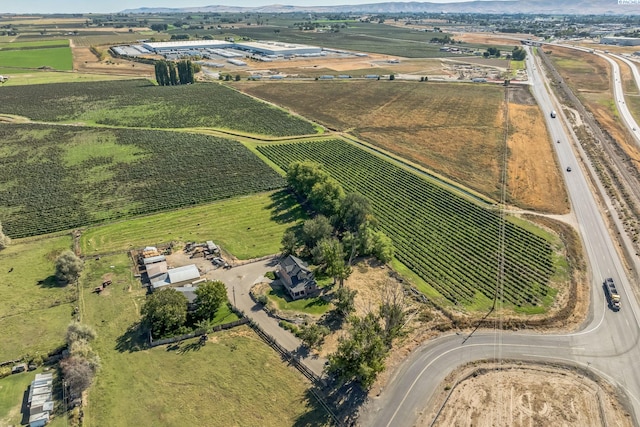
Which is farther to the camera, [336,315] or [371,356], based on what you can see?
[336,315]

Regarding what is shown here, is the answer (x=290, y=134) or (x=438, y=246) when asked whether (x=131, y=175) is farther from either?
(x=438, y=246)

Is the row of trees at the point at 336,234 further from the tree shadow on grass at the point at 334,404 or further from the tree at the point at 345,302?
the tree shadow on grass at the point at 334,404

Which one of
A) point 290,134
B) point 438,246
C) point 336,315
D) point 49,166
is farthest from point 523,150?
point 49,166

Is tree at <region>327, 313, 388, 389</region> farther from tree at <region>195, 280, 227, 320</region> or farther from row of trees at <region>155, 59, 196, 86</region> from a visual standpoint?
row of trees at <region>155, 59, 196, 86</region>

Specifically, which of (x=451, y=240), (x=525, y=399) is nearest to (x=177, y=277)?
(x=451, y=240)

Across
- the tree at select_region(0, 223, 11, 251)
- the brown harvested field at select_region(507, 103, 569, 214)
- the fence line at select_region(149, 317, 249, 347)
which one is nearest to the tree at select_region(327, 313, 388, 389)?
the fence line at select_region(149, 317, 249, 347)

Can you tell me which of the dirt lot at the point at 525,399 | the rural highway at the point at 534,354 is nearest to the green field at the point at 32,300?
the rural highway at the point at 534,354

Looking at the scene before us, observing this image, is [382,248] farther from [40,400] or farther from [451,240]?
[40,400]
